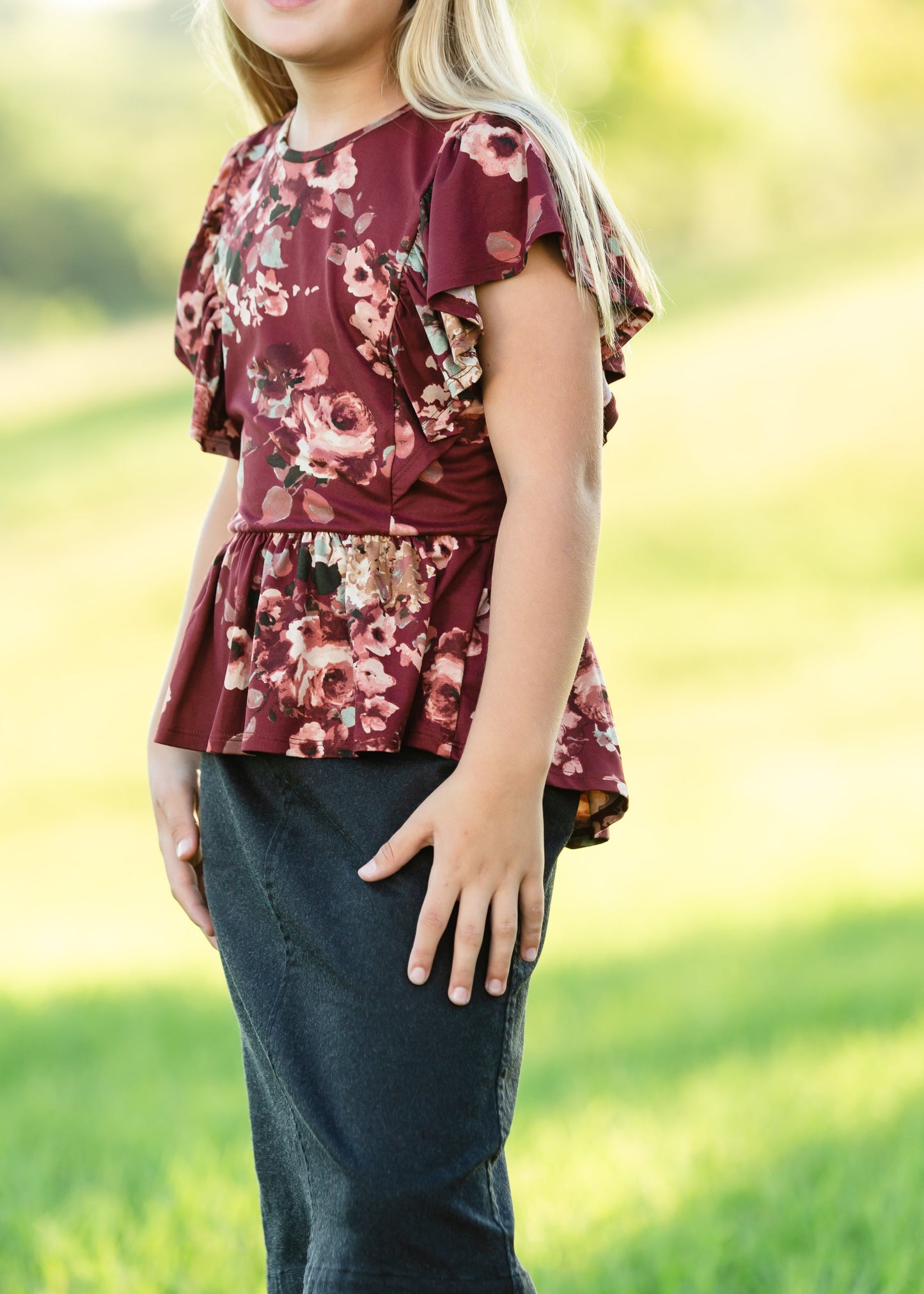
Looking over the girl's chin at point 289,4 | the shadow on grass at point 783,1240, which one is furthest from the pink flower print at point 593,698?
the shadow on grass at point 783,1240

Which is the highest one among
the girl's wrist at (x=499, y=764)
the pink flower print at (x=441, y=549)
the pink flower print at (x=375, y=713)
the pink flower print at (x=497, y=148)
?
the pink flower print at (x=497, y=148)

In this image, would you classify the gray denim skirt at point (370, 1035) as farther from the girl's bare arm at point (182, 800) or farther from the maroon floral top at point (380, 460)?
the girl's bare arm at point (182, 800)

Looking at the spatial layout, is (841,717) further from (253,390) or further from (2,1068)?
(253,390)

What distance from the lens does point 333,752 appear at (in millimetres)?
1189

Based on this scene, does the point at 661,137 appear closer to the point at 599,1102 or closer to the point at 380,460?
the point at 599,1102

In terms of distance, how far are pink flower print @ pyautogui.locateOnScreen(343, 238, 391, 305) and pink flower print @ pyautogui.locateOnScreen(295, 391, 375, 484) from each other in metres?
0.08

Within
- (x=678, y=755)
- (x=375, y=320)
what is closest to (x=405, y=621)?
(x=375, y=320)

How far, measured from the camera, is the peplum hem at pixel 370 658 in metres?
1.19

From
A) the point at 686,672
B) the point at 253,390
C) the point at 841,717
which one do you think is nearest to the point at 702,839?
the point at 841,717

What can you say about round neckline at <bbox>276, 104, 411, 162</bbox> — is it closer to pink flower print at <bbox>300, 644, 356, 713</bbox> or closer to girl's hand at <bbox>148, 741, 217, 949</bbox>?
pink flower print at <bbox>300, 644, 356, 713</bbox>

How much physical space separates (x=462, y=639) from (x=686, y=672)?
7.59 metres

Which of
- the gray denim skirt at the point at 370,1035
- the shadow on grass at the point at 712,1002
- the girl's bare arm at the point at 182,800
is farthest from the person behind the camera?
the shadow on grass at the point at 712,1002

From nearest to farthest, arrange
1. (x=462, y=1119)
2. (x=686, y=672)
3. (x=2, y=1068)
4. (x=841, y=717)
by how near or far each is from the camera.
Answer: (x=462, y=1119) < (x=2, y=1068) < (x=841, y=717) < (x=686, y=672)

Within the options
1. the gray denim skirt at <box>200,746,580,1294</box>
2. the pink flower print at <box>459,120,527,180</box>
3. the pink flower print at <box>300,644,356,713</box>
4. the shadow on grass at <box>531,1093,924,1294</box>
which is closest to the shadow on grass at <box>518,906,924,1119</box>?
the shadow on grass at <box>531,1093,924,1294</box>
